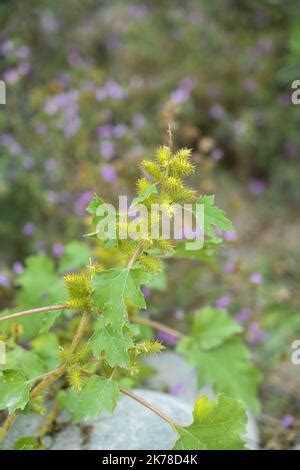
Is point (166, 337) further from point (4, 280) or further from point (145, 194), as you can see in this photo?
point (145, 194)

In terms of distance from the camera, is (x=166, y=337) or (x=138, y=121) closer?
(x=166, y=337)

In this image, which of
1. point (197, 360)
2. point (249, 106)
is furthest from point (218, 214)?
point (249, 106)

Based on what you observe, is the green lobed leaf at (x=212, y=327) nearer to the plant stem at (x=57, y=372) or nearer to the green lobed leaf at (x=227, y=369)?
the green lobed leaf at (x=227, y=369)

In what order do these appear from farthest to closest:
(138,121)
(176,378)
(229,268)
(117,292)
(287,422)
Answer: (138,121), (229,268), (176,378), (287,422), (117,292)

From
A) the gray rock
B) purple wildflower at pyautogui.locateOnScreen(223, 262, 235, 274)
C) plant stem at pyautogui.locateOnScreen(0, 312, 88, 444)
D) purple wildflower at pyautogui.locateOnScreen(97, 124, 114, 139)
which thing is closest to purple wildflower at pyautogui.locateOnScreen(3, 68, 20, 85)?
purple wildflower at pyautogui.locateOnScreen(97, 124, 114, 139)

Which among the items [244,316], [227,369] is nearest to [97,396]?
[227,369]
